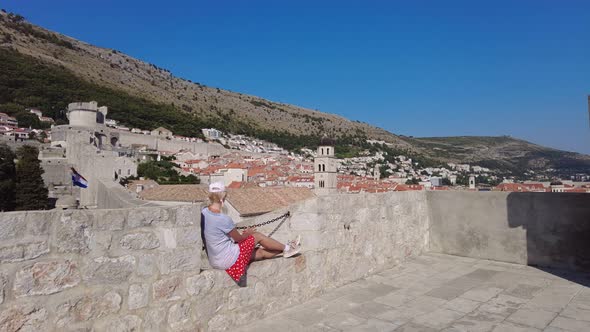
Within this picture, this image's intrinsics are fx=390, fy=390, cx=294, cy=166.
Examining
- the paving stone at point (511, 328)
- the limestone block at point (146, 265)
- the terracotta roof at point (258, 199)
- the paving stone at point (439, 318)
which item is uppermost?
the limestone block at point (146, 265)

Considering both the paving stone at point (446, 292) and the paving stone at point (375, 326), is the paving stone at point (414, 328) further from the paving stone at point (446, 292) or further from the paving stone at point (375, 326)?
the paving stone at point (446, 292)

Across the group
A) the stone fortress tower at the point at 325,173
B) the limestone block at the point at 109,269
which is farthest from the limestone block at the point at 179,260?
the stone fortress tower at the point at 325,173

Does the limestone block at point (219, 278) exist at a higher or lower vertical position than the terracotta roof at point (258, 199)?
higher

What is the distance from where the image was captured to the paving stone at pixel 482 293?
4.16 m

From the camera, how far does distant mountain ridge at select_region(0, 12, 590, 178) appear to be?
102750 millimetres

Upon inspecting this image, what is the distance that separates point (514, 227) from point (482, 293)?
6.60ft

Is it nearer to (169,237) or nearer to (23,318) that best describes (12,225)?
(23,318)

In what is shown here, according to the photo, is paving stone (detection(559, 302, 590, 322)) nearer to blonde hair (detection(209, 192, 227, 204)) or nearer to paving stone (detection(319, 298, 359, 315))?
paving stone (detection(319, 298, 359, 315))

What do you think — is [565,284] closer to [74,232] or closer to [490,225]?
[490,225]

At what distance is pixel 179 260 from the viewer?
310cm

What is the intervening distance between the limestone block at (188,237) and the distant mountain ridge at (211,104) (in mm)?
81421

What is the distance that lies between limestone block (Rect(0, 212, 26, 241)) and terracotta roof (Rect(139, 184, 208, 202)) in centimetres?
2521

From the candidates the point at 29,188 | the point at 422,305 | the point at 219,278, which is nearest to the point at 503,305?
the point at 422,305

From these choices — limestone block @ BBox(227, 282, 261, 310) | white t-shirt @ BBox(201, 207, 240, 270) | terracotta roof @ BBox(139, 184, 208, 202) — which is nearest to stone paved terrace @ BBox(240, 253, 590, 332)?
limestone block @ BBox(227, 282, 261, 310)
